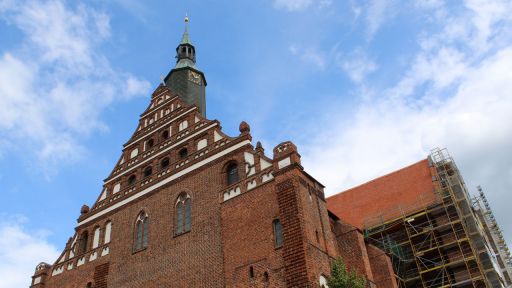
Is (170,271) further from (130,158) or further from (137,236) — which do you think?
(130,158)

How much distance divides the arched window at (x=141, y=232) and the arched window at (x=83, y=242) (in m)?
3.67

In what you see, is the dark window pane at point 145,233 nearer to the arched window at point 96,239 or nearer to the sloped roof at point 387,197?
the arched window at point 96,239

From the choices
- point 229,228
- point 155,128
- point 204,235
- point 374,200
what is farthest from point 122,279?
point 374,200

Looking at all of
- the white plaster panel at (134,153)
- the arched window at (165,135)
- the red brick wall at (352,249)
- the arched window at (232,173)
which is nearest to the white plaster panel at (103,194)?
the white plaster panel at (134,153)

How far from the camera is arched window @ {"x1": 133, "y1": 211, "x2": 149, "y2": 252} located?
20352 millimetres

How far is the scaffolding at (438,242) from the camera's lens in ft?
70.8

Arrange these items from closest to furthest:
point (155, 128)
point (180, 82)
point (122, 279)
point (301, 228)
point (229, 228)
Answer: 1. point (301, 228)
2. point (229, 228)
3. point (122, 279)
4. point (155, 128)
5. point (180, 82)

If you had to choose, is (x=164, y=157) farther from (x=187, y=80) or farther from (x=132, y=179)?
(x=187, y=80)

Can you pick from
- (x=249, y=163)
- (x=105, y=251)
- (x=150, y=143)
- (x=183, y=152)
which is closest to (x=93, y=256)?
(x=105, y=251)

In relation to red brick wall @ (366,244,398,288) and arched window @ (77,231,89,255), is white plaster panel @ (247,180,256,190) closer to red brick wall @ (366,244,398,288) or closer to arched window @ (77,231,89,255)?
red brick wall @ (366,244,398,288)

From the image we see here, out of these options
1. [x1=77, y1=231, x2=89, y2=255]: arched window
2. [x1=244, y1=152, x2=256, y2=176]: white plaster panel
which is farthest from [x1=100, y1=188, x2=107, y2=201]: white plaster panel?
[x1=244, y1=152, x2=256, y2=176]: white plaster panel

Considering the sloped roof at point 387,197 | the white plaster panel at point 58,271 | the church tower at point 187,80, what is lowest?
the white plaster panel at point 58,271

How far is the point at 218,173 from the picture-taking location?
19.0 metres

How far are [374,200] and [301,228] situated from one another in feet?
42.3
